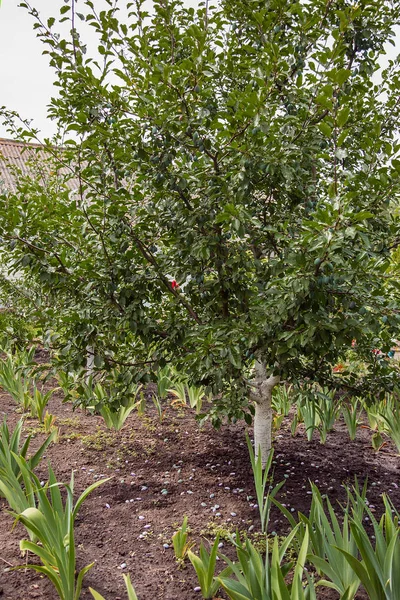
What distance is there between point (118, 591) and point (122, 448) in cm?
170

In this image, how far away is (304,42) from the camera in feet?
7.59

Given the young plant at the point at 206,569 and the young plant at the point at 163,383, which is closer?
the young plant at the point at 206,569

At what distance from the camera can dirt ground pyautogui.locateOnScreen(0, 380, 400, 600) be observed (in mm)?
2184

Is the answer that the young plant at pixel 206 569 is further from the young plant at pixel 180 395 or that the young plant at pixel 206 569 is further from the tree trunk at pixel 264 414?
the young plant at pixel 180 395

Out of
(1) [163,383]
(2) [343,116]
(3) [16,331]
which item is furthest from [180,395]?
(2) [343,116]

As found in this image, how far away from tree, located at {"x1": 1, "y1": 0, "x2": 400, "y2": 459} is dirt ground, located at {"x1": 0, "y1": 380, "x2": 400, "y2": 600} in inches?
26.2

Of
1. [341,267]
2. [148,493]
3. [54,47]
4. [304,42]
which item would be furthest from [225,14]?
[148,493]

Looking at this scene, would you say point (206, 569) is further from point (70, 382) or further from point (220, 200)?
point (70, 382)

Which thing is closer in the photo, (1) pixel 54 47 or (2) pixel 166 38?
(1) pixel 54 47

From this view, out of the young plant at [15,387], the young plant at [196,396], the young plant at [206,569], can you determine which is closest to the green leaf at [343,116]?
the young plant at [206,569]

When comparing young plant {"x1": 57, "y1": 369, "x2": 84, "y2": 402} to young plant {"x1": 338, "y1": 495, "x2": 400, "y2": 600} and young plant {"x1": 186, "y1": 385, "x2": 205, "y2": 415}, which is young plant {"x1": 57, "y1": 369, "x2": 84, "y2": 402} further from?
young plant {"x1": 338, "y1": 495, "x2": 400, "y2": 600}

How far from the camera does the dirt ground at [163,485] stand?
2184mm

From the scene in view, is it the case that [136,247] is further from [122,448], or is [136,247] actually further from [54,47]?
[122,448]

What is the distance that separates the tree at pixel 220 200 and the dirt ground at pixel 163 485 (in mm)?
664
